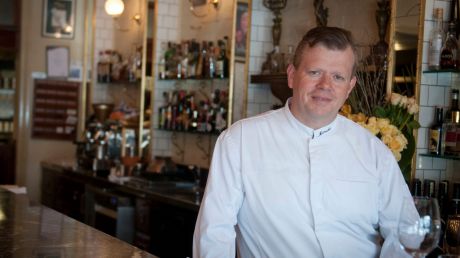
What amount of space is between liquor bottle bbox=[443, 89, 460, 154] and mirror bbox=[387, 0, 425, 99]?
21cm

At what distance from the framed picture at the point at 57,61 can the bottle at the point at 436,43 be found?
6050 mm

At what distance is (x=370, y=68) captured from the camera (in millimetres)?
4246

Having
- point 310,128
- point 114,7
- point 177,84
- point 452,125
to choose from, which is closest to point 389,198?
point 310,128

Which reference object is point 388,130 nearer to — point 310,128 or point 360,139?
point 360,139

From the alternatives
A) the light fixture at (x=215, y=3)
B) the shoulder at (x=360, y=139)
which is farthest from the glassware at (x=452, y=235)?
the light fixture at (x=215, y=3)

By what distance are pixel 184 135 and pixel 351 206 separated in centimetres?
453

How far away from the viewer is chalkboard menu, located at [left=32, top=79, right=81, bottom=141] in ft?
30.0

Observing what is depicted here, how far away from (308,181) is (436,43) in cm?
165

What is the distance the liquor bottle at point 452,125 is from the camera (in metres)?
3.87

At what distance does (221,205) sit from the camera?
2.55 metres

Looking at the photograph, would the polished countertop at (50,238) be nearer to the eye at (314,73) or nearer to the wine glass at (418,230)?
the eye at (314,73)

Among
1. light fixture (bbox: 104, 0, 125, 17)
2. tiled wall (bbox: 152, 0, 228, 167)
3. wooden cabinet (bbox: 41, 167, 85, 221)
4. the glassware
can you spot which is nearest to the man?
the glassware

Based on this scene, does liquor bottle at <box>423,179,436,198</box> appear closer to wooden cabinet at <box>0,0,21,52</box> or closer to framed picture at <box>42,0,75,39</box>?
framed picture at <box>42,0,75,39</box>

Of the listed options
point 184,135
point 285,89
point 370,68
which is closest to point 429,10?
point 370,68
